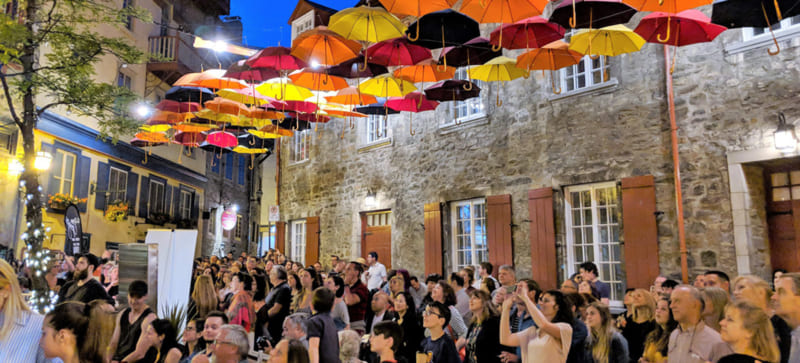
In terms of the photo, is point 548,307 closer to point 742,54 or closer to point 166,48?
point 742,54

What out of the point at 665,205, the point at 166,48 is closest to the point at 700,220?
the point at 665,205

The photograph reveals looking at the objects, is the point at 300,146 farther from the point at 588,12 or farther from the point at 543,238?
the point at 588,12

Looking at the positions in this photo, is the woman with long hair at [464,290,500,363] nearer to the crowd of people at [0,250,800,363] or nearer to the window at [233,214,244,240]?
the crowd of people at [0,250,800,363]

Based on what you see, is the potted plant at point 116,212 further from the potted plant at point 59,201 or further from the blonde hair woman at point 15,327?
the blonde hair woman at point 15,327

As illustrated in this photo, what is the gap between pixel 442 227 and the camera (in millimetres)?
11852

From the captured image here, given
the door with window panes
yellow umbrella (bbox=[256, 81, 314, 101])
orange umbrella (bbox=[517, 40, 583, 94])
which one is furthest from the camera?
yellow umbrella (bbox=[256, 81, 314, 101])

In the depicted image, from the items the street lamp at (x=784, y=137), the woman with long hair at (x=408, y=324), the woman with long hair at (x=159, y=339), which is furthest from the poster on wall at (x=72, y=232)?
the street lamp at (x=784, y=137)

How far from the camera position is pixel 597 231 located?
371 inches

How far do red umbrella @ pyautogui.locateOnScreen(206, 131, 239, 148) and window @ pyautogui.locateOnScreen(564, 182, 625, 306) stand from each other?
723cm

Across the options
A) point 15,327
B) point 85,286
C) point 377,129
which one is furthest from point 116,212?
point 15,327

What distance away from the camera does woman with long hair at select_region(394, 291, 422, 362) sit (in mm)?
5570

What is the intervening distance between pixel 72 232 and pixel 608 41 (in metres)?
11.5

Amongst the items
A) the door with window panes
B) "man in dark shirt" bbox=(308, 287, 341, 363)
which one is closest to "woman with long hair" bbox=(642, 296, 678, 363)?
"man in dark shirt" bbox=(308, 287, 341, 363)

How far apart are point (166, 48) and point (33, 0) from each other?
10.6m
